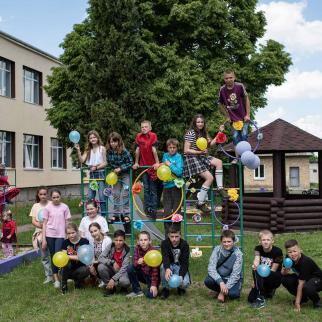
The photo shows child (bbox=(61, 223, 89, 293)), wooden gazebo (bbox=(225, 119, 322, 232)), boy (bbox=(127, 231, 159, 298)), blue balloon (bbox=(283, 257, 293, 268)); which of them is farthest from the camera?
wooden gazebo (bbox=(225, 119, 322, 232))

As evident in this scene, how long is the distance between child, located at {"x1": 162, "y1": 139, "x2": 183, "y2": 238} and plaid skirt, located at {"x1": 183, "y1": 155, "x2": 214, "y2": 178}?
0.10 m

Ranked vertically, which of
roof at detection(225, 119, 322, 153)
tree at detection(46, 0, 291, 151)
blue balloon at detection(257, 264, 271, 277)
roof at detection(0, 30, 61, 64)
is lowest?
blue balloon at detection(257, 264, 271, 277)

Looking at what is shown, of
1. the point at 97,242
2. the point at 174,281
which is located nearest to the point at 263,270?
the point at 174,281

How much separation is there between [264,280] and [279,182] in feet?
26.1

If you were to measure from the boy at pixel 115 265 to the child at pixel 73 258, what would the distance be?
38cm

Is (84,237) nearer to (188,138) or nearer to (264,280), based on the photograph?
(188,138)

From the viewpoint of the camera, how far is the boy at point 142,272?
699 centimetres

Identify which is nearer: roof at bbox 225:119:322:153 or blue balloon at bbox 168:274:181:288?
blue balloon at bbox 168:274:181:288

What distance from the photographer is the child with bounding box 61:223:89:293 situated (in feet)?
24.3

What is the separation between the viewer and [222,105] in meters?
8.05

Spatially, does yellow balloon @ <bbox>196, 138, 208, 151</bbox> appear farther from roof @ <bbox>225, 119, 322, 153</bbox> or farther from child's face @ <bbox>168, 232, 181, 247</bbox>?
roof @ <bbox>225, 119, 322, 153</bbox>

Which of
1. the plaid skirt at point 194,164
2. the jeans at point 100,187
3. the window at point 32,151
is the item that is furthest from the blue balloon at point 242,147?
the window at point 32,151

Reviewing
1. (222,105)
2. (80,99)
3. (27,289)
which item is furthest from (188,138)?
(80,99)

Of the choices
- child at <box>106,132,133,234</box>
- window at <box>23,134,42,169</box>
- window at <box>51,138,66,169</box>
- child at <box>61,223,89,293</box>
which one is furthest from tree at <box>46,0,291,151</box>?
child at <box>61,223,89,293</box>
